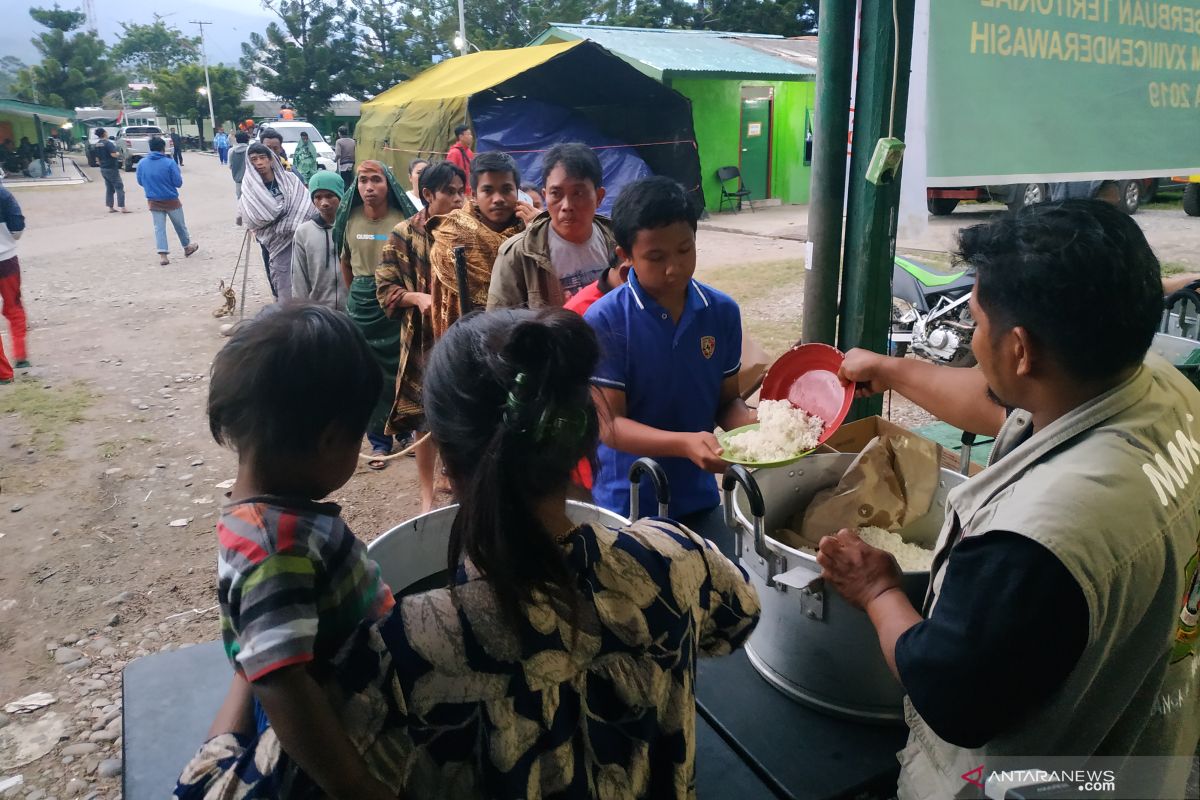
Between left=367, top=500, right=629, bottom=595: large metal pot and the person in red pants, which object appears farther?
the person in red pants

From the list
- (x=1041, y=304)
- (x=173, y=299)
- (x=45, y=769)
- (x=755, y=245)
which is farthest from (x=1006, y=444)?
(x=755, y=245)

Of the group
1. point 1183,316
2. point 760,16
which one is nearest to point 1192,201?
point 1183,316

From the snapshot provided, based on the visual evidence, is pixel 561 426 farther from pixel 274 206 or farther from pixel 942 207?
pixel 942 207

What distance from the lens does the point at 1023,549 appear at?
927mm

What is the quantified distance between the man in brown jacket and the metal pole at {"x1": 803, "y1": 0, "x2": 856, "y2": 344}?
3.02ft

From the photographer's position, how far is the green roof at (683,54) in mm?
13961

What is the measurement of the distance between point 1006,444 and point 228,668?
5.50 feet

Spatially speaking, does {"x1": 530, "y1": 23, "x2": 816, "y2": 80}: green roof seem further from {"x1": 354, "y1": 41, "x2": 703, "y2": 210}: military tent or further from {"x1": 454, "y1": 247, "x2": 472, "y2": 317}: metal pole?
{"x1": 454, "y1": 247, "x2": 472, "y2": 317}: metal pole

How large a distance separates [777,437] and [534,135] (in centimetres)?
1251

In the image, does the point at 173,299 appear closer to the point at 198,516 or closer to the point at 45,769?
the point at 198,516

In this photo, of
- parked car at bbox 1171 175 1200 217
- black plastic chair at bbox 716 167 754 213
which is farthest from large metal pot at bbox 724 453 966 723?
black plastic chair at bbox 716 167 754 213

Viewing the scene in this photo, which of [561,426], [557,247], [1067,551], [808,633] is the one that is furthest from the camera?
[557,247]

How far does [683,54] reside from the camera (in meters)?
14.9

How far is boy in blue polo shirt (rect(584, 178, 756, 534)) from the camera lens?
80.3 inches
